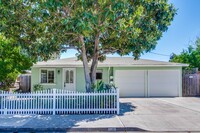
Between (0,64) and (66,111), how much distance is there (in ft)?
24.3

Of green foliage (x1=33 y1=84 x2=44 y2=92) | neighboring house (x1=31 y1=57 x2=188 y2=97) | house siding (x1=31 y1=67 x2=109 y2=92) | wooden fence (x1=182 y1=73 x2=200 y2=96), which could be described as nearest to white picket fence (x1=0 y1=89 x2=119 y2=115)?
green foliage (x1=33 y1=84 x2=44 y2=92)

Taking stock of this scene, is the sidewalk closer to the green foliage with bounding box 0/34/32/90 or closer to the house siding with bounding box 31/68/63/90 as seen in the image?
the green foliage with bounding box 0/34/32/90

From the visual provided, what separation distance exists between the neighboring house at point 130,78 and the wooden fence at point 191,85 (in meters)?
0.54

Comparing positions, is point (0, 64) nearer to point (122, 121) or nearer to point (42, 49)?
point (42, 49)

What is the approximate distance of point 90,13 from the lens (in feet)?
29.2

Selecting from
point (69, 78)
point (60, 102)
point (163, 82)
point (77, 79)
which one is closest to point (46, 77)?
point (69, 78)

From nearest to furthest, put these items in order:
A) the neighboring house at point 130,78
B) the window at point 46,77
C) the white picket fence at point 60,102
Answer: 1. the white picket fence at point 60,102
2. the neighboring house at point 130,78
3. the window at point 46,77

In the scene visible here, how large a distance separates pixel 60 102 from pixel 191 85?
42.5 feet

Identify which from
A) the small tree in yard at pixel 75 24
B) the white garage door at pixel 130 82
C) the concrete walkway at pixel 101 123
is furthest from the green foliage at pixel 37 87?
the concrete walkway at pixel 101 123

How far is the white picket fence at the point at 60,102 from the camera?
34.3 ft

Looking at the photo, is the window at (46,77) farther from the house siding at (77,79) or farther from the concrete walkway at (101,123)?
the concrete walkway at (101,123)

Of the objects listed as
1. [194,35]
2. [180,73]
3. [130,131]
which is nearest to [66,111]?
[130,131]

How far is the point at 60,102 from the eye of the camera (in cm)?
1062

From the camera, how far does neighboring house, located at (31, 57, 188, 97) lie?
19078mm
